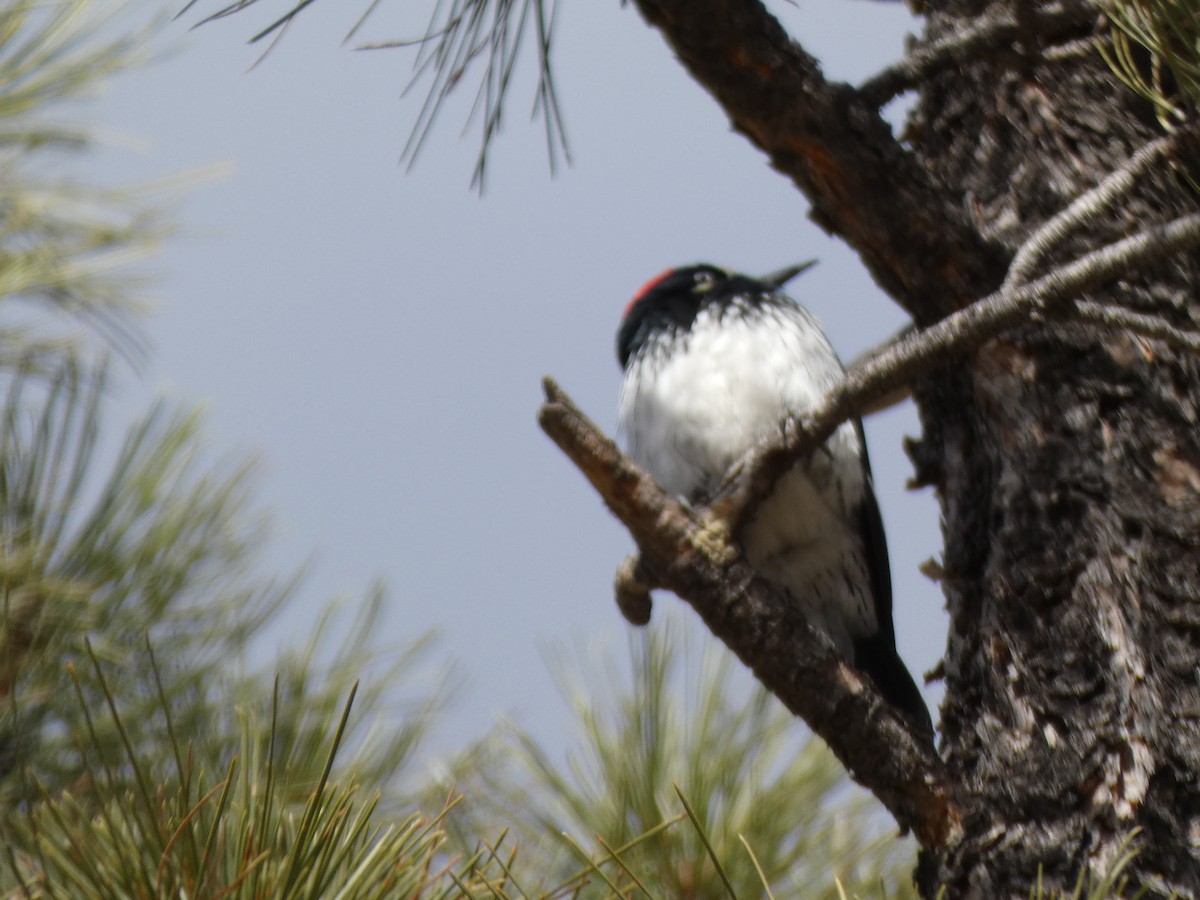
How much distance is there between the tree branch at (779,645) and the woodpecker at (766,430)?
594 millimetres

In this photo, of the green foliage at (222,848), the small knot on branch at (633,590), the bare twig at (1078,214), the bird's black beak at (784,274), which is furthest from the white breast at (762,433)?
the green foliage at (222,848)

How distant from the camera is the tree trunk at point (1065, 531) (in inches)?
50.0

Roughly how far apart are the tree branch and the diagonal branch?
0.41 metres

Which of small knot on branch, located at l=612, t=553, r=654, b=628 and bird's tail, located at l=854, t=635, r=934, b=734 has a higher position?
small knot on branch, located at l=612, t=553, r=654, b=628

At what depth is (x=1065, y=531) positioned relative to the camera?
4.68 feet

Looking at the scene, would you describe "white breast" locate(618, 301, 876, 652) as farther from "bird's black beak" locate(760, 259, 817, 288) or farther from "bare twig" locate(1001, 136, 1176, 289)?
"bare twig" locate(1001, 136, 1176, 289)

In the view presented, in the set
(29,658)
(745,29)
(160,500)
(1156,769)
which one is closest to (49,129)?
(160,500)

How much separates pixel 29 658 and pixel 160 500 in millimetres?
365

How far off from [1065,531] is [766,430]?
605 millimetres

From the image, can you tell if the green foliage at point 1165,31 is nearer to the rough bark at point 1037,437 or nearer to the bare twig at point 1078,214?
the bare twig at point 1078,214

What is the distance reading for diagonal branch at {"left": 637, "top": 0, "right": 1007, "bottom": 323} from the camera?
4.79ft

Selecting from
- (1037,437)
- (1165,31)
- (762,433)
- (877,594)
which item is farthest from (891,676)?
(1165,31)

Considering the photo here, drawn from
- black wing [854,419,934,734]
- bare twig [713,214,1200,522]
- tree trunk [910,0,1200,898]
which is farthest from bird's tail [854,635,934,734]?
bare twig [713,214,1200,522]

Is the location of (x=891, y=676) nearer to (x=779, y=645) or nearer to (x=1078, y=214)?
(x=779, y=645)
